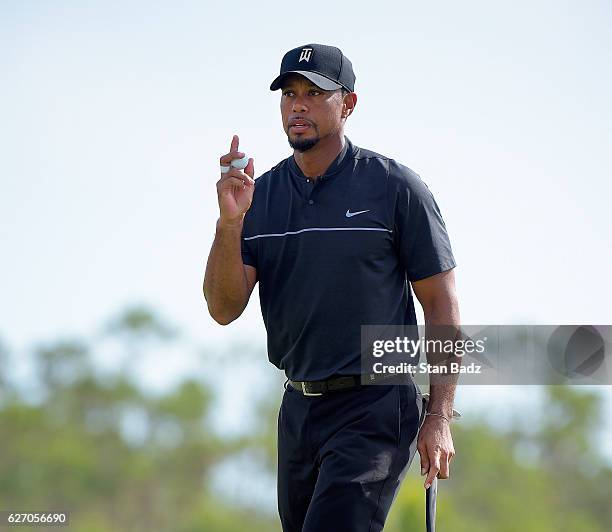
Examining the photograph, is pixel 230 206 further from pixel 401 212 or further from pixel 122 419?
pixel 122 419

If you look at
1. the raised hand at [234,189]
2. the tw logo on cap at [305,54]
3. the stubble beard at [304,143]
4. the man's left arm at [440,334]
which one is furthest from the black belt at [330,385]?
the tw logo on cap at [305,54]

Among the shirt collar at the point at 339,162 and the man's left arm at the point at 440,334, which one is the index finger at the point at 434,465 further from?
the shirt collar at the point at 339,162

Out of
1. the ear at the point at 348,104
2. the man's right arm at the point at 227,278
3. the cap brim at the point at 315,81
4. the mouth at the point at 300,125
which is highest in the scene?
the cap brim at the point at 315,81

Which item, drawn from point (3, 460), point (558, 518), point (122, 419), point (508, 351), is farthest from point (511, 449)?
point (508, 351)

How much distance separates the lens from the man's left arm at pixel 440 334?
18.3 ft

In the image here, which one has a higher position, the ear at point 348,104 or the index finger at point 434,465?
the ear at point 348,104

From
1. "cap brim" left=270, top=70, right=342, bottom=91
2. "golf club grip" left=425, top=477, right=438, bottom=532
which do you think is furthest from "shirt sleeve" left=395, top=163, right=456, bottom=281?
"golf club grip" left=425, top=477, right=438, bottom=532

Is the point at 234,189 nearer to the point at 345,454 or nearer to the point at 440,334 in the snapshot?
the point at 440,334

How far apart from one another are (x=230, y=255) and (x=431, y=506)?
1.49m

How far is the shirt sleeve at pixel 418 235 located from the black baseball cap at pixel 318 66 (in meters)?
0.58

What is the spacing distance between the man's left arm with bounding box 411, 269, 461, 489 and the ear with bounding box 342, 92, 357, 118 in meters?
0.94

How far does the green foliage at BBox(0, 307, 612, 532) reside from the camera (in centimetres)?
5344

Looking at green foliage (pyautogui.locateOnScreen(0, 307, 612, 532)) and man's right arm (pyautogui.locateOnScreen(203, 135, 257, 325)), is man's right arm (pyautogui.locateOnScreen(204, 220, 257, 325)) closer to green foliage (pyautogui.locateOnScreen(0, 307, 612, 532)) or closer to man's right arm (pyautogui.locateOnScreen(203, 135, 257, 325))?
man's right arm (pyautogui.locateOnScreen(203, 135, 257, 325))

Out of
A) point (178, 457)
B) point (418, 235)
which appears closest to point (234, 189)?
point (418, 235)
